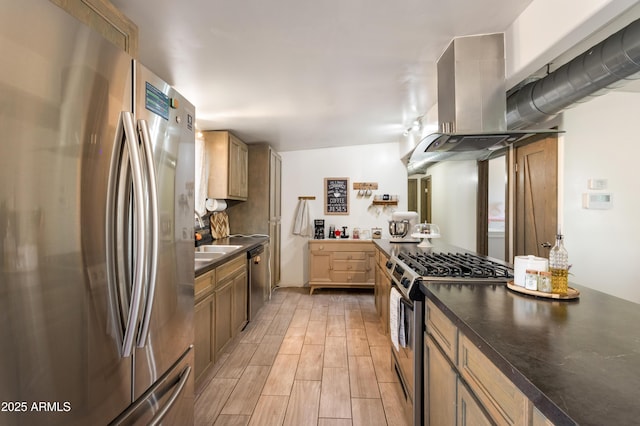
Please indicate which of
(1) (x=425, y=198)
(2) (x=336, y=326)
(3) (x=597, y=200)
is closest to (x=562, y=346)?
(2) (x=336, y=326)

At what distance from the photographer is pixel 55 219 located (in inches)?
29.6

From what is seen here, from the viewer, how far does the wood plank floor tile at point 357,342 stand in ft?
8.87

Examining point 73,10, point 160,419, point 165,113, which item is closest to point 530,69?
point 165,113

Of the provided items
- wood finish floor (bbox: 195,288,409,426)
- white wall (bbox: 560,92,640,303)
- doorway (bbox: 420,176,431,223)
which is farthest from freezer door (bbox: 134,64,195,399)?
doorway (bbox: 420,176,431,223)

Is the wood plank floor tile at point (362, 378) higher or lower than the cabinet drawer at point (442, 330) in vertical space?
lower

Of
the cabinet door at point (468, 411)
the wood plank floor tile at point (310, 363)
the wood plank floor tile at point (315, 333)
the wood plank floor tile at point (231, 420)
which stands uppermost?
the cabinet door at point (468, 411)

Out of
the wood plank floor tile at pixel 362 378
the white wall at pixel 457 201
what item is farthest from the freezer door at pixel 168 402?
the white wall at pixel 457 201

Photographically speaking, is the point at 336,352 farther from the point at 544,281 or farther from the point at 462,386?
the point at 544,281

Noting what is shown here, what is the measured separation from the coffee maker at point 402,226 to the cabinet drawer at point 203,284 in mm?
2084

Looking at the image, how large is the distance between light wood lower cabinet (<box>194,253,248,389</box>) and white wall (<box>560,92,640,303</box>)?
10.6 ft

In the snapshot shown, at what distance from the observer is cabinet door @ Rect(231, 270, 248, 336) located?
2.80m

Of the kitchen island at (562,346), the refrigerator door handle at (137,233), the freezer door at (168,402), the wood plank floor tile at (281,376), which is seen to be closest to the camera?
the kitchen island at (562,346)

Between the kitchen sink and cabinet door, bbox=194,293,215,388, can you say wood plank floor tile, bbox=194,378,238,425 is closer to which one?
cabinet door, bbox=194,293,215,388

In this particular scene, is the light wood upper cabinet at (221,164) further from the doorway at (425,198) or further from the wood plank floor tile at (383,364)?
the doorway at (425,198)
